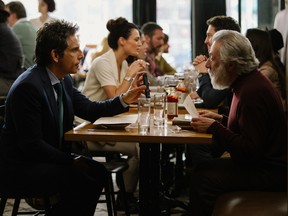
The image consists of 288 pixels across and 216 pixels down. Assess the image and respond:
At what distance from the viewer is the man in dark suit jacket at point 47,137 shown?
307cm

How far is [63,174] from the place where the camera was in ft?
10.4

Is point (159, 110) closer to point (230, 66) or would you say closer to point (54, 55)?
point (230, 66)

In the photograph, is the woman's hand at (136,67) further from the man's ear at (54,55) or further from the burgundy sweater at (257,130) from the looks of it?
the burgundy sweater at (257,130)

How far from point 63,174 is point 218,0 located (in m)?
5.24

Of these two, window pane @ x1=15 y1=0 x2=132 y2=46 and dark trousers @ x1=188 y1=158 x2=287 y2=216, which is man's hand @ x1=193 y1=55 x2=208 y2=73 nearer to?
dark trousers @ x1=188 y1=158 x2=287 y2=216

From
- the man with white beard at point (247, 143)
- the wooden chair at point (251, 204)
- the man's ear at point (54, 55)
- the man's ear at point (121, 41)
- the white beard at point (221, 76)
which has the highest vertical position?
the man's ear at point (54, 55)

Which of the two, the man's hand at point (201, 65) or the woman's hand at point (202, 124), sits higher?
the man's hand at point (201, 65)

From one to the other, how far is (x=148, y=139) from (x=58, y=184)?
53 cm

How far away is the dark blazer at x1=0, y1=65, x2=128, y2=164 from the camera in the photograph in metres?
3.05

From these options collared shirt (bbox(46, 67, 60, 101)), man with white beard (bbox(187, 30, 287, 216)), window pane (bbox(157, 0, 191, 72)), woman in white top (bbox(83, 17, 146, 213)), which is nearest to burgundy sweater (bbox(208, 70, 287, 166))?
man with white beard (bbox(187, 30, 287, 216))

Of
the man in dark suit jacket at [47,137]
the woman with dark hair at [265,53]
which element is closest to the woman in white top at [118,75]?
the woman with dark hair at [265,53]

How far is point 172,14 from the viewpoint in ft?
27.7

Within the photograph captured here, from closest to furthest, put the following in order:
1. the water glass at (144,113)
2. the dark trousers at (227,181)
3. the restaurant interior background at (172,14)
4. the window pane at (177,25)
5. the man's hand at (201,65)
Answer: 1. the dark trousers at (227,181)
2. the water glass at (144,113)
3. the man's hand at (201,65)
4. the restaurant interior background at (172,14)
5. the window pane at (177,25)

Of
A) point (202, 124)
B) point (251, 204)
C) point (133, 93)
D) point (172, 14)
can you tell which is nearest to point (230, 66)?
point (202, 124)
